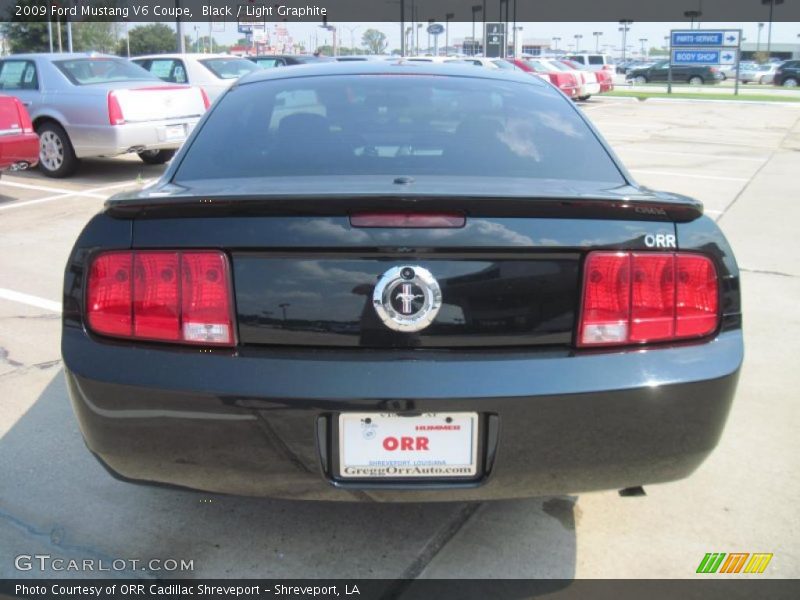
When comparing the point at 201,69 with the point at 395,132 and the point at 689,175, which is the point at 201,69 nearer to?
the point at 689,175

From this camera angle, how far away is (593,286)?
2160mm

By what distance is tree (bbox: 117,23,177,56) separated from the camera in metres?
79.1

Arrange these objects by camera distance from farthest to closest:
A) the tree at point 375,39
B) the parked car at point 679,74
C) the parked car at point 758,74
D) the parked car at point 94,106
Answer: 1. the tree at point 375,39
2. the parked car at point 758,74
3. the parked car at point 679,74
4. the parked car at point 94,106

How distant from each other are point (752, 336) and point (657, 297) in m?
2.75

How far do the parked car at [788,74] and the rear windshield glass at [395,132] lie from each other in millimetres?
47824

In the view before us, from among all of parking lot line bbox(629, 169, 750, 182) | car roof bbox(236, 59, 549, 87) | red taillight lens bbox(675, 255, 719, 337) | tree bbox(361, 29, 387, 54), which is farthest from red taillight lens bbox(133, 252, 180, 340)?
tree bbox(361, 29, 387, 54)

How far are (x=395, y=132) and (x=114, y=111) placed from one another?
24.4 ft

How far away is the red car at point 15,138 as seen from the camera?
27.3 feet

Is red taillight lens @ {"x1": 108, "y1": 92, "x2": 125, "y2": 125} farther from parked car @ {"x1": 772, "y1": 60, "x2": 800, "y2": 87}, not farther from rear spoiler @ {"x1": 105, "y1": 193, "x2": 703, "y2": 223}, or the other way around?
parked car @ {"x1": 772, "y1": 60, "x2": 800, "y2": 87}

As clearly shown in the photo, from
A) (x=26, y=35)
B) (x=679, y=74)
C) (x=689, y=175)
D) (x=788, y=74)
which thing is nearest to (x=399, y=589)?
(x=689, y=175)

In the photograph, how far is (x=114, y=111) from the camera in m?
9.49

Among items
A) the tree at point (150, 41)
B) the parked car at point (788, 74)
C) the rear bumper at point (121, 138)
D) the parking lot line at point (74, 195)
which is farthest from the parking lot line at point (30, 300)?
the tree at point (150, 41)

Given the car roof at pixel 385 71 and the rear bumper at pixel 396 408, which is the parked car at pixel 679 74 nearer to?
the car roof at pixel 385 71

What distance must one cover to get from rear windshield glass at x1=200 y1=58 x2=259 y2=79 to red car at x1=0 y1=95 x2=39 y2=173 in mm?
4965
